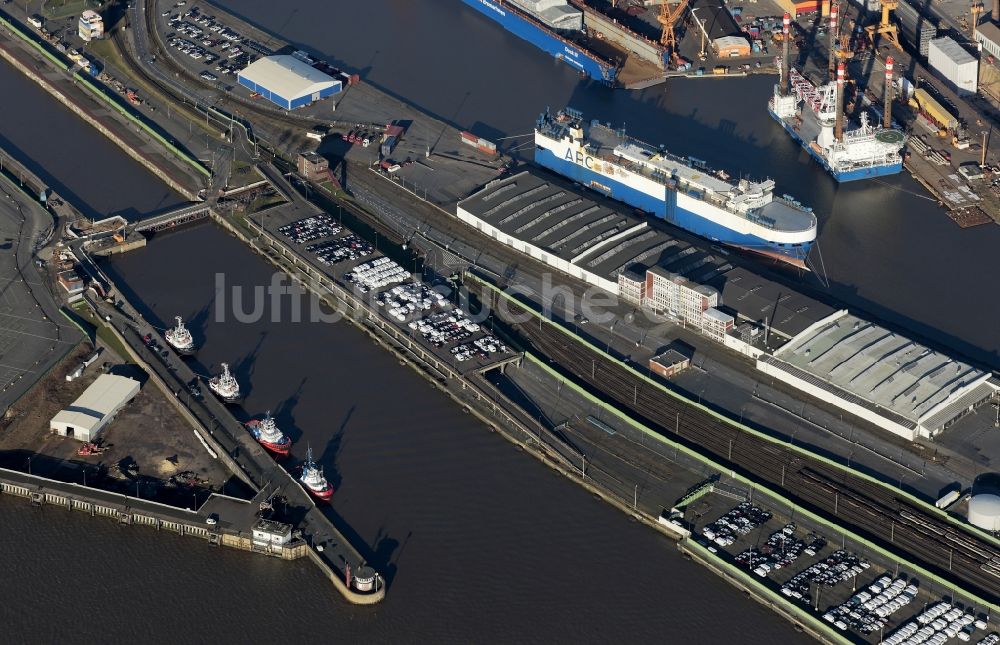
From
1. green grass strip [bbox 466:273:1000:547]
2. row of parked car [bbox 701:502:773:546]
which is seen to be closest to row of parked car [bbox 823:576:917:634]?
green grass strip [bbox 466:273:1000:547]

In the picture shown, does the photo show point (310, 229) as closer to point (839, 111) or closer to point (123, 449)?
point (123, 449)

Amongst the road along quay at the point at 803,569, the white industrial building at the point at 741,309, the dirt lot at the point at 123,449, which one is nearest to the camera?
the road along quay at the point at 803,569

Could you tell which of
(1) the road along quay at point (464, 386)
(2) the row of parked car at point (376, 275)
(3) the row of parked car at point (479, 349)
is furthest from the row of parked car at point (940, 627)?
(2) the row of parked car at point (376, 275)

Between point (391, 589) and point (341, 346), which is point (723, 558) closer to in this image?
point (391, 589)

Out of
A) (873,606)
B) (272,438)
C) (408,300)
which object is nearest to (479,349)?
(408,300)

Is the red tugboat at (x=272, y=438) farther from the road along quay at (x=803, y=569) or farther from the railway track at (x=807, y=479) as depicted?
the road along quay at (x=803, y=569)

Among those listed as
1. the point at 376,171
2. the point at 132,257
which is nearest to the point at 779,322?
the point at 376,171

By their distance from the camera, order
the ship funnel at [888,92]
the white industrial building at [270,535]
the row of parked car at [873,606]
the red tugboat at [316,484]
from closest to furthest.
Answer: the row of parked car at [873,606], the white industrial building at [270,535], the red tugboat at [316,484], the ship funnel at [888,92]
